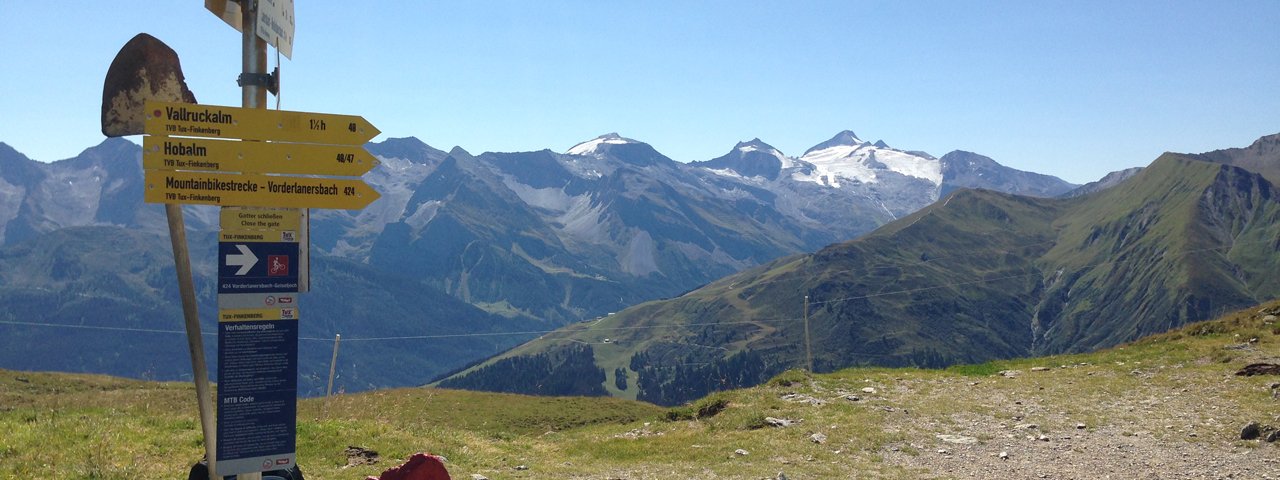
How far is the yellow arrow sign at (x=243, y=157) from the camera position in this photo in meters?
11.0

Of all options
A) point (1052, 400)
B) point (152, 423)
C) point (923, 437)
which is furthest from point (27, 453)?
point (1052, 400)

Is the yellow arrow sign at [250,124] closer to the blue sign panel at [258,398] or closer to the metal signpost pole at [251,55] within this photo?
the metal signpost pole at [251,55]

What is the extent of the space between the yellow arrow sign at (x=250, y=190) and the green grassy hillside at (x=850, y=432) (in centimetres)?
716

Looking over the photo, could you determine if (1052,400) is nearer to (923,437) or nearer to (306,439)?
(923,437)

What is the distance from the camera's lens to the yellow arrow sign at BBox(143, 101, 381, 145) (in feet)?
36.2

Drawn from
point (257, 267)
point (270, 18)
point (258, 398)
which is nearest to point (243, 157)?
point (257, 267)

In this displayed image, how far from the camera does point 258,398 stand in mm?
10906

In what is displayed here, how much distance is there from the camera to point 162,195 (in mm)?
10867

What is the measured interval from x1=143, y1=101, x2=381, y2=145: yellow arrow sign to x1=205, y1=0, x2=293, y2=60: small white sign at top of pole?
1177 millimetres

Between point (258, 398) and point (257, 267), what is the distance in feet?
5.36

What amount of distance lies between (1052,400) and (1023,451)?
7.21 metres

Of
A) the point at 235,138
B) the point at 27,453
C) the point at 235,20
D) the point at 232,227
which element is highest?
the point at 235,20

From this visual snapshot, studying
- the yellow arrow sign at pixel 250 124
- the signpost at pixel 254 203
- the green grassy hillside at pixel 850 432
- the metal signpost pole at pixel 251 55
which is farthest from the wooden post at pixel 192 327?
the green grassy hillside at pixel 850 432

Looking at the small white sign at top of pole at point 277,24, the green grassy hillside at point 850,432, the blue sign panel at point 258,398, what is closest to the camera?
the blue sign panel at point 258,398
